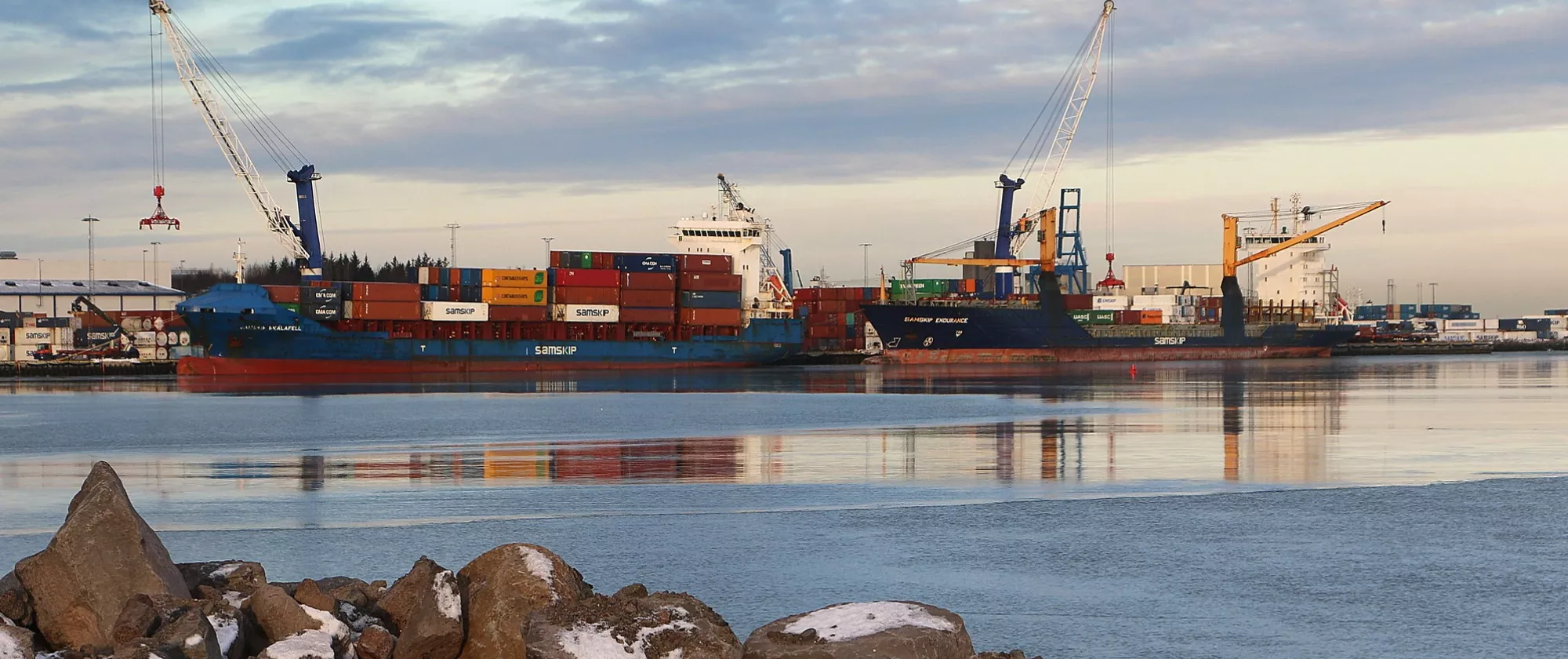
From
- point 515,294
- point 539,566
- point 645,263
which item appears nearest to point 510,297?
point 515,294

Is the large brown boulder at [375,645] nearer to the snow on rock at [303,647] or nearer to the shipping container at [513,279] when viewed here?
the snow on rock at [303,647]

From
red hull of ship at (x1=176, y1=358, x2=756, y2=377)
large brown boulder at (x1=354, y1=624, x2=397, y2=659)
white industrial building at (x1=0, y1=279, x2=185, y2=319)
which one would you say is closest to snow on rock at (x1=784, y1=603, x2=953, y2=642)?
→ large brown boulder at (x1=354, y1=624, x2=397, y2=659)

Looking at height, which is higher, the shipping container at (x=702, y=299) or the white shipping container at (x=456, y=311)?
the shipping container at (x=702, y=299)

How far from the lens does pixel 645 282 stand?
270 feet

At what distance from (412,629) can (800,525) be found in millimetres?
7377

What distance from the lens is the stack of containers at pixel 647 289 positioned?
82.2 metres

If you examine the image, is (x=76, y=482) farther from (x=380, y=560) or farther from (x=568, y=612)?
(x=568, y=612)

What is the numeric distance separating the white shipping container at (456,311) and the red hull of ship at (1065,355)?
28328mm

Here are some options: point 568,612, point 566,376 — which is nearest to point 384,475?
point 568,612

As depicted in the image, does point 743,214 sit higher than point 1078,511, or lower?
higher

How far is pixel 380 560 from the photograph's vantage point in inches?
508

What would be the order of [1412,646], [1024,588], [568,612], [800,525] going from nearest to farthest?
[568,612], [1412,646], [1024,588], [800,525]

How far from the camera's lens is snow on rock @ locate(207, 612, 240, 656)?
8.11 meters

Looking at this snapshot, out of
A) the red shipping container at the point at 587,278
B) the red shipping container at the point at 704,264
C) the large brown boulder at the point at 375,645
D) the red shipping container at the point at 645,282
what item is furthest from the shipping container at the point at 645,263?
the large brown boulder at the point at 375,645
